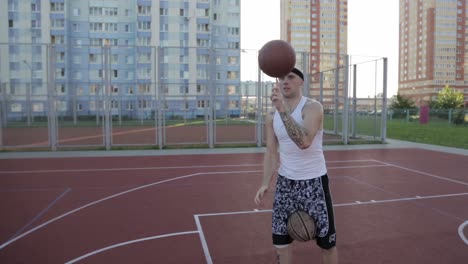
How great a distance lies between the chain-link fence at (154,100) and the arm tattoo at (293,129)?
1362 cm

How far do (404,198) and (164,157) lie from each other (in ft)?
28.1

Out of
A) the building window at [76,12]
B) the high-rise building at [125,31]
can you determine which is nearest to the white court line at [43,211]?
the high-rise building at [125,31]

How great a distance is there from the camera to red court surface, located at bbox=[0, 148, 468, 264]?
473 cm

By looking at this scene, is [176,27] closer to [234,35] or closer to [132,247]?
[234,35]

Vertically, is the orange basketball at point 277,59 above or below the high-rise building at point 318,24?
below

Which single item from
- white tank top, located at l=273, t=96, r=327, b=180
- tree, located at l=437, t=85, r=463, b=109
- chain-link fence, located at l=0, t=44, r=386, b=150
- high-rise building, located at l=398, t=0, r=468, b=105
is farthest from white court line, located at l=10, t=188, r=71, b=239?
high-rise building, located at l=398, t=0, r=468, b=105

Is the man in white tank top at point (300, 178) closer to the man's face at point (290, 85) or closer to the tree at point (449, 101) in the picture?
the man's face at point (290, 85)

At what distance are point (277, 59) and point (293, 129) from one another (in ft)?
1.92

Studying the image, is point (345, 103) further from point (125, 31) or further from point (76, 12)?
point (76, 12)

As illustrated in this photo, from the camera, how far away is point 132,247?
4.94 metres

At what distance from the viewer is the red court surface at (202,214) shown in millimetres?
4734

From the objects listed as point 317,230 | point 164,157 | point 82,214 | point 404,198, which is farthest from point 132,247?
point 164,157

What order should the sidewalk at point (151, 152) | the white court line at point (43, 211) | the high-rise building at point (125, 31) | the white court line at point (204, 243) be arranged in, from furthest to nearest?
the high-rise building at point (125, 31) < the sidewalk at point (151, 152) < the white court line at point (43, 211) < the white court line at point (204, 243)

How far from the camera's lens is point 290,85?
121 inches
